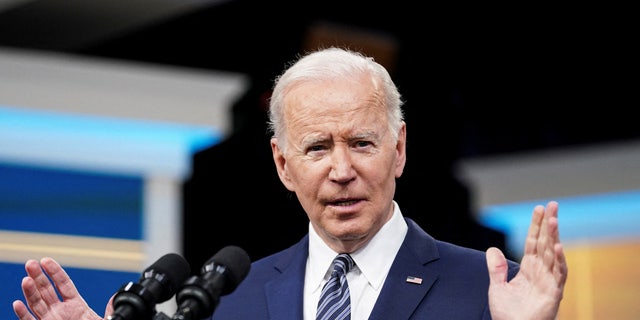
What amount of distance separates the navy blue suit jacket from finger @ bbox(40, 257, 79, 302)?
304 mm

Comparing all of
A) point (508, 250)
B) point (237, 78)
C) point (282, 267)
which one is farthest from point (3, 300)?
point (282, 267)

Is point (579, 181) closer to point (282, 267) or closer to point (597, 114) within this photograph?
point (597, 114)

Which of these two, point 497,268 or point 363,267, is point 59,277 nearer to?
point 363,267

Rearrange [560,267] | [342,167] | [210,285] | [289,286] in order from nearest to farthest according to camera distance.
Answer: [210,285], [560,267], [342,167], [289,286]

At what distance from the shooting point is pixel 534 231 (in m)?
2.14

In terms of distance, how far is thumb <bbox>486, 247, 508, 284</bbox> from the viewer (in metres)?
2.18

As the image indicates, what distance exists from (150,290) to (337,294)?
49 cm

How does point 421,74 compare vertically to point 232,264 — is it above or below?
above

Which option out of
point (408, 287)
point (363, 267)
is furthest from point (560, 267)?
point (363, 267)

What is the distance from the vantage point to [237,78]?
639cm

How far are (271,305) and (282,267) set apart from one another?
0.11 metres

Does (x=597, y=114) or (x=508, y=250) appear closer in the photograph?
(x=508, y=250)

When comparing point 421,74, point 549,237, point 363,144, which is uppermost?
point 421,74

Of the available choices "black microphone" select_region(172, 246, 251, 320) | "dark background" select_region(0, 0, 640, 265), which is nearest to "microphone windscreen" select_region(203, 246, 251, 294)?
"black microphone" select_region(172, 246, 251, 320)
